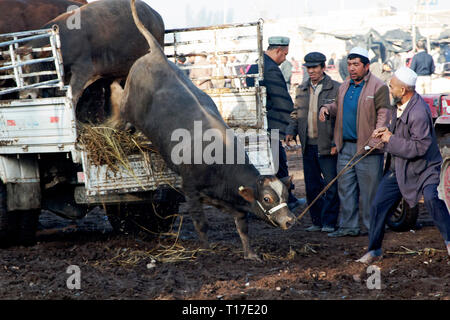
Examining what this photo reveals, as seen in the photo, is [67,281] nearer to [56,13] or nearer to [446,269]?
[446,269]

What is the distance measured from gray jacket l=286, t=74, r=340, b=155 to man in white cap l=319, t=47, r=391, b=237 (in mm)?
220

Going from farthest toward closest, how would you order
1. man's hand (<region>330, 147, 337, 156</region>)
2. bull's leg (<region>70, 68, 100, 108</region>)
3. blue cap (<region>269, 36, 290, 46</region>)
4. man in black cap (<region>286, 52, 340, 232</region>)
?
blue cap (<region>269, 36, 290, 46</region>)
man in black cap (<region>286, 52, 340, 232</region>)
man's hand (<region>330, 147, 337, 156</region>)
bull's leg (<region>70, 68, 100, 108</region>)

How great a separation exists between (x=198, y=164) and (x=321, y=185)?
254 centimetres

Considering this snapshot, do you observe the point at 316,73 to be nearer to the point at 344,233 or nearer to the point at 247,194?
the point at 344,233

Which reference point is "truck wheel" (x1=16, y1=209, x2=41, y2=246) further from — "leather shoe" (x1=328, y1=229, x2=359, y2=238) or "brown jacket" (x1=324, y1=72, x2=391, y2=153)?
"brown jacket" (x1=324, y1=72, x2=391, y2=153)

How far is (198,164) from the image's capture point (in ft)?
20.6

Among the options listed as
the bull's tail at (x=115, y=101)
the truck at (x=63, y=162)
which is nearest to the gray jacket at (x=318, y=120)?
the truck at (x=63, y=162)

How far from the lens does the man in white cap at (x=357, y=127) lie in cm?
734

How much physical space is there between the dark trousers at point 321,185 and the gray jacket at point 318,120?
16cm

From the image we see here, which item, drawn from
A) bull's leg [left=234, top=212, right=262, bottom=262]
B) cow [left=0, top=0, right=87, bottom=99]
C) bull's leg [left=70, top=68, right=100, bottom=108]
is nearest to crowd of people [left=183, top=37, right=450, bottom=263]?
bull's leg [left=234, top=212, right=262, bottom=262]

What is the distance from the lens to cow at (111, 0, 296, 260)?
605 centimetres

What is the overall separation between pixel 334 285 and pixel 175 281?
1.36 metres

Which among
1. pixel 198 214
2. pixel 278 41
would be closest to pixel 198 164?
pixel 198 214

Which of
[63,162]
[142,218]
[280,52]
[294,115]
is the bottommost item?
[142,218]
